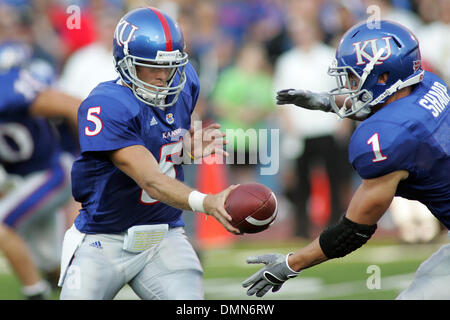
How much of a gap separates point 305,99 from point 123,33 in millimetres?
1061

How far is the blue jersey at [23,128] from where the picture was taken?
5.50 metres

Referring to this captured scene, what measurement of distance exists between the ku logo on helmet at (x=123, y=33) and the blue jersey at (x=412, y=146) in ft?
3.68

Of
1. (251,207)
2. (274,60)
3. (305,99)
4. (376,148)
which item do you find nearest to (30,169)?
(305,99)

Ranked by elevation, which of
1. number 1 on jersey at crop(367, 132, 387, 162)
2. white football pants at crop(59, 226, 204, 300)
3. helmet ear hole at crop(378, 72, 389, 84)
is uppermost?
helmet ear hole at crop(378, 72, 389, 84)

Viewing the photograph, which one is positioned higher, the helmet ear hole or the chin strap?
the helmet ear hole

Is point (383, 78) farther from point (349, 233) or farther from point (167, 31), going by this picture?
point (167, 31)

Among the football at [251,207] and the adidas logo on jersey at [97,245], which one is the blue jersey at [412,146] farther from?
the adidas logo on jersey at [97,245]

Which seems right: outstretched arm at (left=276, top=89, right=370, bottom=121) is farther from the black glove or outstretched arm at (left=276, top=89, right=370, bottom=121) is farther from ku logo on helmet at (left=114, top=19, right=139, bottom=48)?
ku logo on helmet at (left=114, top=19, right=139, bottom=48)

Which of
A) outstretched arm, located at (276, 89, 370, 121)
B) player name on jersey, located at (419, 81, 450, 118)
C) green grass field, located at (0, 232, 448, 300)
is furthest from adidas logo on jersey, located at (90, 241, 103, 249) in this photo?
green grass field, located at (0, 232, 448, 300)

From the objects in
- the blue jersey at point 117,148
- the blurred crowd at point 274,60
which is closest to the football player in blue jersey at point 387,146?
the blue jersey at point 117,148

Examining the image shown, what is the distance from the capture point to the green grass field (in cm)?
574

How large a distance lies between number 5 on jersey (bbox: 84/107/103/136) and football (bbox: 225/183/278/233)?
0.65 m
